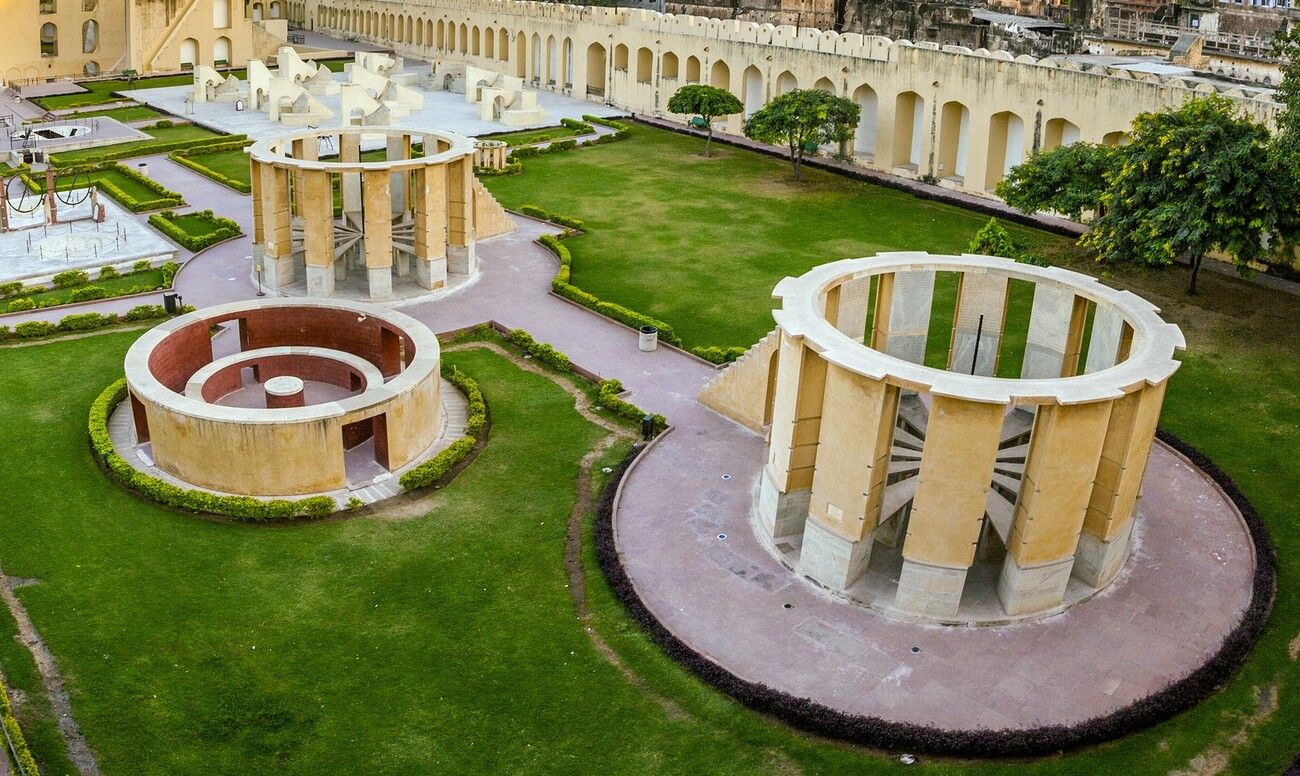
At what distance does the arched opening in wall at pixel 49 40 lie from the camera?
6988 centimetres

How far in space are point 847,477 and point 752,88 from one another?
41.5 meters

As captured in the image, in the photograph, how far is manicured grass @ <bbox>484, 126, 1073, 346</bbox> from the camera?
114 feet

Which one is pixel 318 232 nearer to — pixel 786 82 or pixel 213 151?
pixel 213 151

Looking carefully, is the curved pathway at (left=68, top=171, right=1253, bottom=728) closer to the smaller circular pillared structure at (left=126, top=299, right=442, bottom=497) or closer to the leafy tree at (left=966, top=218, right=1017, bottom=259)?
the smaller circular pillared structure at (left=126, top=299, right=442, bottom=497)

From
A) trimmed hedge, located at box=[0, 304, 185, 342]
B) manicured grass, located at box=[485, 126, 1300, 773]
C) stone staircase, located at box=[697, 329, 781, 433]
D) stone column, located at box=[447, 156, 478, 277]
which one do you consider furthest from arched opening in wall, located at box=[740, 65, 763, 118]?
stone staircase, located at box=[697, 329, 781, 433]

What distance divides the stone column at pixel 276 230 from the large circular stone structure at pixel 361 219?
3 centimetres

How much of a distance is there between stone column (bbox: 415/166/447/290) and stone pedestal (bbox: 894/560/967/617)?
18437 millimetres

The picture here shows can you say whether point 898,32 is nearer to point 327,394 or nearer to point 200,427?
point 327,394

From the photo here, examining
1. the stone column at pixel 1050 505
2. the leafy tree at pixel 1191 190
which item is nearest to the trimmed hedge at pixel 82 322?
the stone column at pixel 1050 505

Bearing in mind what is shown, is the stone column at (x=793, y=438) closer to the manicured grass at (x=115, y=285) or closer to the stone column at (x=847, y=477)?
the stone column at (x=847, y=477)

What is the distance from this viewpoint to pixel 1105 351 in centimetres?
2308

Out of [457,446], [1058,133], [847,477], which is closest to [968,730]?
[847,477]

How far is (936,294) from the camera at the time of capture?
115ft

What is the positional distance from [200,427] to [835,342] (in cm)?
1231
